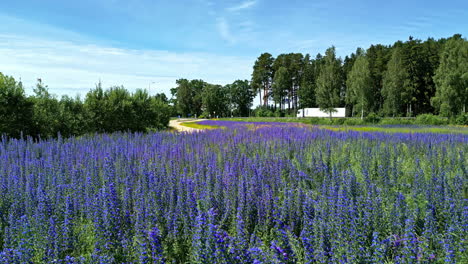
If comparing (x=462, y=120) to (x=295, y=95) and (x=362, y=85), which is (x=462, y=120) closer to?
(x=362, y=85)

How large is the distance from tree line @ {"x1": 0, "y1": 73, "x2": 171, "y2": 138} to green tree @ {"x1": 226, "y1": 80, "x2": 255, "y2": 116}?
6896 cm

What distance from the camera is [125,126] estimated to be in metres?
21.0

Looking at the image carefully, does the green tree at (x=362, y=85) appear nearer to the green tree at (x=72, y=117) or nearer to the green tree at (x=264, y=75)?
the green tree at (x=264, y=75)

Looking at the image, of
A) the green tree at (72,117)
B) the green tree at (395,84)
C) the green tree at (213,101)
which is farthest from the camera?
→ the green tree at (213,101)

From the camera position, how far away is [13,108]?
13.9m

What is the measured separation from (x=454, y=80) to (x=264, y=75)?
50.3 m

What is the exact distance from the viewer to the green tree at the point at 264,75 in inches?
3423

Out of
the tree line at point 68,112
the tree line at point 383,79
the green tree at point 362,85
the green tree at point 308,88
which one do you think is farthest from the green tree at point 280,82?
the tree line at point 68,112

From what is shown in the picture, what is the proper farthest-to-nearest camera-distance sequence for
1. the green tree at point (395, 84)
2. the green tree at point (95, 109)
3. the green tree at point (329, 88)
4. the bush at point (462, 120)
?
the green tree at point (395, 84) < the green tree at point (329, 88) < the bush at point (462, 120) < the green tree at point (95, 109)

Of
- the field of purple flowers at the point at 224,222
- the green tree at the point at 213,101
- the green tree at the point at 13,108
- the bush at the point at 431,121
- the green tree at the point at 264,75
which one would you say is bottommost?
the field of purple flowers at the point at 224,222

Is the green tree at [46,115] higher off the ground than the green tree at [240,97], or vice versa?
the green tree at [240,97]

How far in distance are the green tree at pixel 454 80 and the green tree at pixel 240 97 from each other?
5408 centimetres

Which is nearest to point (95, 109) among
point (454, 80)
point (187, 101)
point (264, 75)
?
point (454, 80)

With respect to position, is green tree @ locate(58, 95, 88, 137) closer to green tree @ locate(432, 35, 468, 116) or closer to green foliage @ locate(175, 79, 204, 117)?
green tree @ locate(432, 35, 468, 116)
